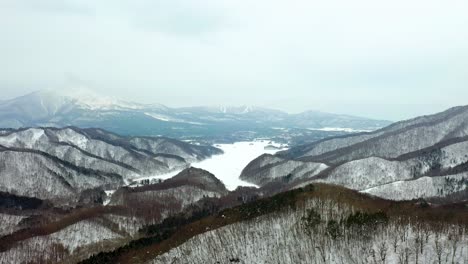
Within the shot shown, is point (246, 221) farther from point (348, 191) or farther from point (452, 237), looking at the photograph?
point (452, 237)

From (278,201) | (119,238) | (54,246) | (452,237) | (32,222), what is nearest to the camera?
(452,237)

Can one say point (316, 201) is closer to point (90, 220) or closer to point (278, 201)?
point (278, 201)

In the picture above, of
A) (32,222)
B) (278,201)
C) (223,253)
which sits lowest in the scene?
(32,222)

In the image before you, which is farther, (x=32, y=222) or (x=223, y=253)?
(x=32, y=222)

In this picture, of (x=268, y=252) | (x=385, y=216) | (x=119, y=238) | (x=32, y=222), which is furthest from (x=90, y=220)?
(x=385, y=216)

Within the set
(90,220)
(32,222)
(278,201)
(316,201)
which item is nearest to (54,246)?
(90,220)

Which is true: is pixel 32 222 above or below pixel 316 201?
below

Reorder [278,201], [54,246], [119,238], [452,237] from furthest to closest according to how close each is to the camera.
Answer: [119,238], [54,246], [278,201], [452,237]

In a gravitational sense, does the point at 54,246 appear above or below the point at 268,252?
below

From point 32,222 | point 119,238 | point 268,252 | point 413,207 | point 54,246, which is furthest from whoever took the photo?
point 32,222
